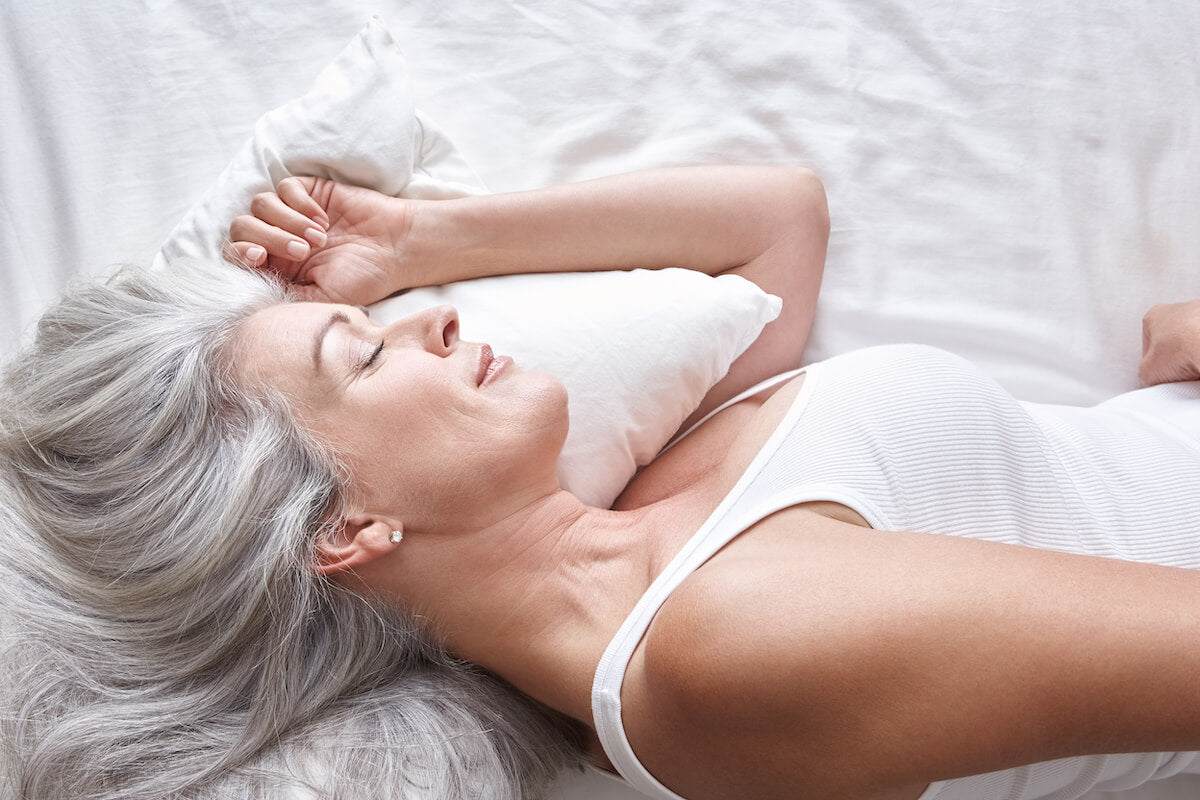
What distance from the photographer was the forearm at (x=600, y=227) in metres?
1.63

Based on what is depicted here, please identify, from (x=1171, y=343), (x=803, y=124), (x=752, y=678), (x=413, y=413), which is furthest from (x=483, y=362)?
(x=1171, y=343)

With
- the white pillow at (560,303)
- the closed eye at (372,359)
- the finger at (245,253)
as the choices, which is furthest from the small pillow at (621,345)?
the finger at (245,253)

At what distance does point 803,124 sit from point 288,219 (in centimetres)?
102

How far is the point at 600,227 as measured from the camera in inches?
64.4

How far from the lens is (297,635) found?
131 centimetres

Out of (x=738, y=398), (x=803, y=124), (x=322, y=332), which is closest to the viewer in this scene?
(x=322, y=332)

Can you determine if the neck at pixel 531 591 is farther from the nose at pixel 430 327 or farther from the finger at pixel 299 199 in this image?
the finger at pixel 299 199

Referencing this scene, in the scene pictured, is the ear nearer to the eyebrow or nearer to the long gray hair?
the long gray hair

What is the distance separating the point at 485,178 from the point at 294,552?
0.90m

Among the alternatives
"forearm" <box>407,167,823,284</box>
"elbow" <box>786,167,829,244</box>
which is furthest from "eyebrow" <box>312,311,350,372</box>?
"elbow" <box>786,167,829,244</box>

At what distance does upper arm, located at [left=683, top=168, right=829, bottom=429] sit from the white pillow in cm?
9

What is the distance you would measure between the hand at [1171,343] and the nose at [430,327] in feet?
4.23

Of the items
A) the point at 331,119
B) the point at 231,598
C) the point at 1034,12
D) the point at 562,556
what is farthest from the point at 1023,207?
the point at 231,598

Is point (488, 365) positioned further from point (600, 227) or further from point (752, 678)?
point (752, 678)
